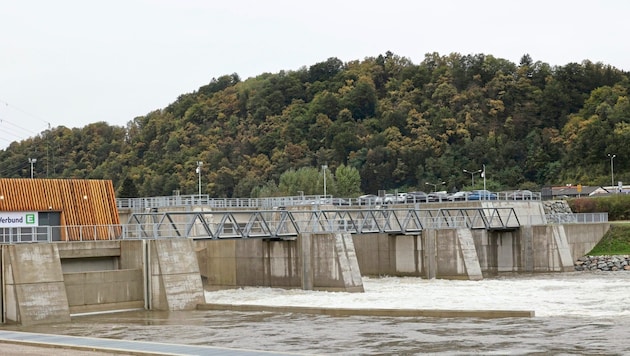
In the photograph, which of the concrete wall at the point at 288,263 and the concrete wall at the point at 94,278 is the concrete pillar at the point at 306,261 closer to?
the concrete wall at the point at 288,263

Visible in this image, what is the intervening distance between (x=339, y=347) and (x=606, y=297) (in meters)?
24.2

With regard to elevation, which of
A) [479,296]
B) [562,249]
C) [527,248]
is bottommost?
[479,296]

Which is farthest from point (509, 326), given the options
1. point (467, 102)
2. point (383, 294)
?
point (467, 102)

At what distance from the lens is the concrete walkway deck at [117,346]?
2669 centimetres

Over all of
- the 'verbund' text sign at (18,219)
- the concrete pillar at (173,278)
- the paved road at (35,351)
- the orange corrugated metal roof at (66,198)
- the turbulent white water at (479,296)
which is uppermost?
the orange corrugated metal roof at (66,198)

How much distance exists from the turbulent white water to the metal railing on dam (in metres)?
3.84

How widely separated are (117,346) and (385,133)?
13241 cm

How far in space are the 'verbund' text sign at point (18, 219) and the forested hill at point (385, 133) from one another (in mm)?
67485

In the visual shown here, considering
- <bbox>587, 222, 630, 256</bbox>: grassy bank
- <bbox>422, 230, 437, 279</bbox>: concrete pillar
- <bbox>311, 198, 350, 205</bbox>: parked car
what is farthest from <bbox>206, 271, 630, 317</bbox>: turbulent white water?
<bbox>311, 198, 350, 205</bbox>: parked car

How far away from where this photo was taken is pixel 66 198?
53.1 metres

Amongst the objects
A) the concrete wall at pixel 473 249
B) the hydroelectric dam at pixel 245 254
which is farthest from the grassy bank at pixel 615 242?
the hydroelectric dam at pixel 245 254

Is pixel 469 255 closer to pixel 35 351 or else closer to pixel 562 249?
pixel 562 249

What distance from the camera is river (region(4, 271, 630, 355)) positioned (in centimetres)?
3009

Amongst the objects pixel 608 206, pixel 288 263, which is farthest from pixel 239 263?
pixel 608 206
